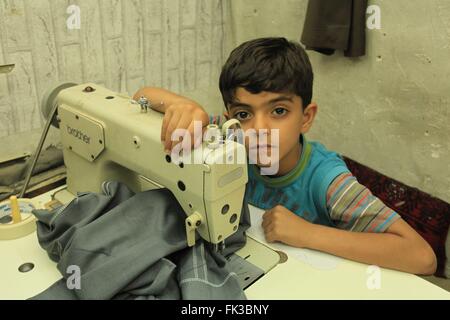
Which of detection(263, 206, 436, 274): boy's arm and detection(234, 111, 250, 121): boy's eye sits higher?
detection(234, 111, 250, 121): boy's eye

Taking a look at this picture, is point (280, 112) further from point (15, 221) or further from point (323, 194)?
point (15, 221)

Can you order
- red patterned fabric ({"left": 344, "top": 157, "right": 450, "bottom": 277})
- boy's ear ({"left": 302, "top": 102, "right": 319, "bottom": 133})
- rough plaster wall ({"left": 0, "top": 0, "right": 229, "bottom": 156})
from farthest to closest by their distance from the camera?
red patterned fabric ({"left": 344, "top": 157, "right": 450, "bottom": 277}), rough plaster wall ({"left": 0, "top": 0, "right": 229, "bottom": 156}), boy's ear ({"left": 302, "top": 102, "right": 319, "bottom": 133})

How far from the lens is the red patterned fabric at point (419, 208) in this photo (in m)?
1.56

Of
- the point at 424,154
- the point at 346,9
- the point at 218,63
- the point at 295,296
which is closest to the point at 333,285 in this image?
the point at 295,296

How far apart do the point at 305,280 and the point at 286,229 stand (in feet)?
0.46

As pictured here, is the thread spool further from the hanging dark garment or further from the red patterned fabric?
the red patterned fabric

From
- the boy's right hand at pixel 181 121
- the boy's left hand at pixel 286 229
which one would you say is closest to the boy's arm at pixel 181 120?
the boy's right hand at pixel 181 121

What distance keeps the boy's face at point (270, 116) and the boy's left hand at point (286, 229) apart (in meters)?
0.15

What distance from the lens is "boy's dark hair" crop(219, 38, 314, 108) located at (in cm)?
101

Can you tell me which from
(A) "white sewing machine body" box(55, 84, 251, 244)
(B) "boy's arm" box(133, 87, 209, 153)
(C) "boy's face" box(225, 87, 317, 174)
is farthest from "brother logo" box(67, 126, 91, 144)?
(C) "boy's face" box(225, 87, 317, 174)

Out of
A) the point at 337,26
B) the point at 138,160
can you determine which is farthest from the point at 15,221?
the point at 337,26

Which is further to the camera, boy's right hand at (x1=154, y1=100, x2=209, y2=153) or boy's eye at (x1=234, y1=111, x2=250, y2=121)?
boy's eye at (x1=234, y1=111, x2=250, y2=121)
